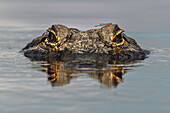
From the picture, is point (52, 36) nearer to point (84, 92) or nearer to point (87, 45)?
point (87, 45)

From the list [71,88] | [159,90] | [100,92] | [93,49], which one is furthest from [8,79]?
[93,49]

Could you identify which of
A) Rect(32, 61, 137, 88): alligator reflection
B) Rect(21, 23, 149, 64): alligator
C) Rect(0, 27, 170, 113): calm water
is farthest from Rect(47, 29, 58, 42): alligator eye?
Rect(0, 27, 170, 113): calm water

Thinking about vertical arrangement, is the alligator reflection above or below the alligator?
below

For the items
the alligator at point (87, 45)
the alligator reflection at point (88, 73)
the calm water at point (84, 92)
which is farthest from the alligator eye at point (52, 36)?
the calm water at point (84, 92)

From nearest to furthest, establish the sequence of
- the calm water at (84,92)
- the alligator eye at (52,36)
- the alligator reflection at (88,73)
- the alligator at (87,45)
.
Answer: the calm water at (84,92)
the alligator reflection at (88,73)
the alligator at (87,45)
the alligator eye at (52,36)

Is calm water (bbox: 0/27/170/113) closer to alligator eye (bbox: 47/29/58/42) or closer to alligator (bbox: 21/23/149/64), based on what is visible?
alligator (bbox: 21/23/149/64)

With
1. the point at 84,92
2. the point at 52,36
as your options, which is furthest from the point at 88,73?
the point at 52,36

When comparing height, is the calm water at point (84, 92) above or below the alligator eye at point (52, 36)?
below

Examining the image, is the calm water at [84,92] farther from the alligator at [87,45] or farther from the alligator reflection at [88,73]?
the alligator at [87,45]
